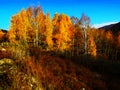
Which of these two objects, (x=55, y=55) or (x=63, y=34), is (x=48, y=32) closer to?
(x=63, y=34)

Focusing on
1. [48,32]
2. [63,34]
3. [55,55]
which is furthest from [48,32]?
[55,55]

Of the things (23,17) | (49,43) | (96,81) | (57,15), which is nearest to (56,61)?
(96,81)

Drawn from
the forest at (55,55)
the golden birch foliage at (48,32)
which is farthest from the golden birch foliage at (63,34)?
the golden birch foliage at (48,32)

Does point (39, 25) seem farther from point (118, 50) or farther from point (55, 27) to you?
point (118, 50)

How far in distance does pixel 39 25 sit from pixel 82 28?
10450 millimetres

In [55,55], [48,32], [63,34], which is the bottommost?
[55,55]

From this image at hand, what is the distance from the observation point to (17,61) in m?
11.3

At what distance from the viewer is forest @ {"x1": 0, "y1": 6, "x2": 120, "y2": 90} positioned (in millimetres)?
10102

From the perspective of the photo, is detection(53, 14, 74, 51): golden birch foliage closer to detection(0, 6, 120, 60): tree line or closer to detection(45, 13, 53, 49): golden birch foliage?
detection(0, 6, 120, 60): tree line

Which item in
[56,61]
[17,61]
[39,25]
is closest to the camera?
[17,61]

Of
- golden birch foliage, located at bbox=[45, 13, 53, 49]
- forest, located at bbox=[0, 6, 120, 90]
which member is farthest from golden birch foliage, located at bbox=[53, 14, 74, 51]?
golden birch foliage, located at bbox=[45, 13, 53, 49]

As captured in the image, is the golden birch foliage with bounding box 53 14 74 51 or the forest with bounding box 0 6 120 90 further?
the golden birch foliage with bounding box 53 14 74 51

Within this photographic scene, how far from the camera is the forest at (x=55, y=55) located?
1010cm

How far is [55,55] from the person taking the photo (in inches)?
730
